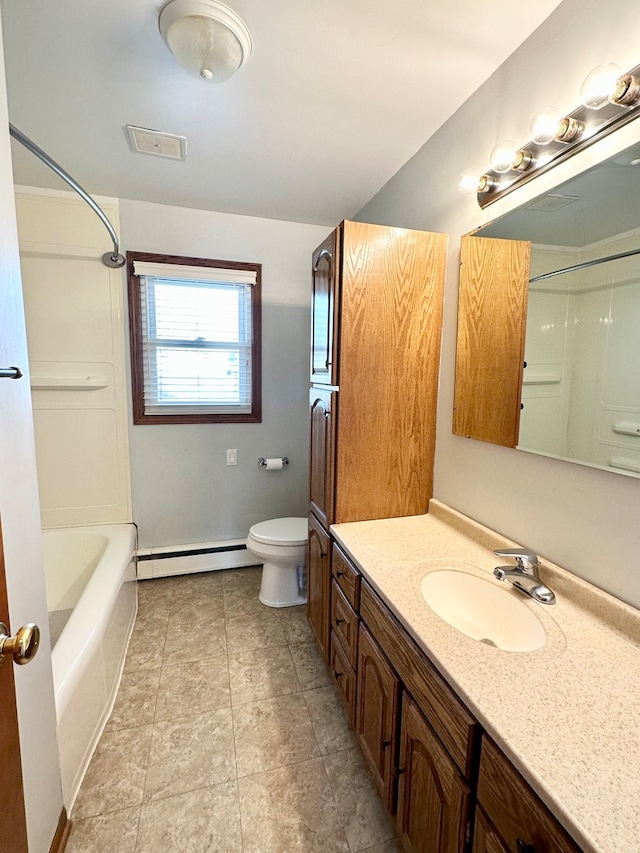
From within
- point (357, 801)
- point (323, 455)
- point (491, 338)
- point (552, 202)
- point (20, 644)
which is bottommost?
point (357, 801)

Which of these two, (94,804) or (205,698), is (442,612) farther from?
(94,804)

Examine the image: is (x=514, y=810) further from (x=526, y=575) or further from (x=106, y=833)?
(x=106, y=833)

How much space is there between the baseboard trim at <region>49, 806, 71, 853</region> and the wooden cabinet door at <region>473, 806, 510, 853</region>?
3.83 feet

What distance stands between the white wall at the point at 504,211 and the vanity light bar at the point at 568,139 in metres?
0.03

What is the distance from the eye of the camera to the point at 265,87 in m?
1.44

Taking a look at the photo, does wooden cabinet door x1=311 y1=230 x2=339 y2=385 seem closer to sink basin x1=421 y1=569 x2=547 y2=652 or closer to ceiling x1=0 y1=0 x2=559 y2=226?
ceiling x1=0 y1=0 x2=559 y2=226

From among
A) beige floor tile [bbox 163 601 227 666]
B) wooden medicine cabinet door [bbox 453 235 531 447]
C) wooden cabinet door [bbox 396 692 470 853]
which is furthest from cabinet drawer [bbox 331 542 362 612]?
beige floor tile [bbox 163 601 227 666]

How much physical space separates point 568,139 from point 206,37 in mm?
1113

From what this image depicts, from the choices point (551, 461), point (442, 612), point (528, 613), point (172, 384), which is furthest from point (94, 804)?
point (172, 384)

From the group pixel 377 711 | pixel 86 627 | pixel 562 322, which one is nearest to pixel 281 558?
pixel 86 627

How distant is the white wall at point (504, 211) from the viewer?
99 cm

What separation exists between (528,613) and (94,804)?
152 centimetres

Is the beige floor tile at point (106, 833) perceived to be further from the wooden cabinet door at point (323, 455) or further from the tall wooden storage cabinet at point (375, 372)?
the wooden cabinet door at point (323, 455)

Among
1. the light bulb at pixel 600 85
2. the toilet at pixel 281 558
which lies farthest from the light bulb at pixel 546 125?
the toilet at pixel 281 558
